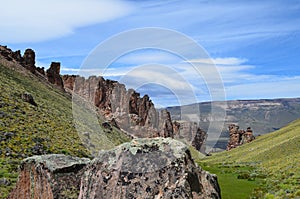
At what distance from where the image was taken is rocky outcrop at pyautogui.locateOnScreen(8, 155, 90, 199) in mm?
12445

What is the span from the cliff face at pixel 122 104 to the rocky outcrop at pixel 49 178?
123 meters

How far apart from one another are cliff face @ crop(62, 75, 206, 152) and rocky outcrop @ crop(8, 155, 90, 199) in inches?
4830

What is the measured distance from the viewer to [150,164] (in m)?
9.71

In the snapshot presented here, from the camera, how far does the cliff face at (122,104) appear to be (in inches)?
5487

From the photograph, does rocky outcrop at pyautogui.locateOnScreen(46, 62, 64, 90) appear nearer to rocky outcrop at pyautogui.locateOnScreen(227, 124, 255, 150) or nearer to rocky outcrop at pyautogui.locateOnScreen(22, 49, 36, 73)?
rocky outcrop at pyautogui.locateOnScreen(22, 49, 36, 73)

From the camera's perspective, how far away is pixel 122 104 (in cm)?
15088

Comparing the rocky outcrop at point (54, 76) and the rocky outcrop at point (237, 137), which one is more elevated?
the rocky outcrop at point (54, 76)

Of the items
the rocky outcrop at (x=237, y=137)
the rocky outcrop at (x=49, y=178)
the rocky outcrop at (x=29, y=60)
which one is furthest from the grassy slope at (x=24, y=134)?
the rocky outcrop at (x=237, y=137)

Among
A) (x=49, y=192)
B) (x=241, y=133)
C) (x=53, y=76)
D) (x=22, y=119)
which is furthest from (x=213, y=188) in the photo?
(x=241, y=133)

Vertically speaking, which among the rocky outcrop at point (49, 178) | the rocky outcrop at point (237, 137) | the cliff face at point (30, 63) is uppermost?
the cliff face at point (30, 63)

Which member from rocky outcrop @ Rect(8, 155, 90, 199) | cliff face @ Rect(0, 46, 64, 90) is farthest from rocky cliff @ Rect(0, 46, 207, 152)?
rocky outcrop @ Rect(8, 155, 90, 199)

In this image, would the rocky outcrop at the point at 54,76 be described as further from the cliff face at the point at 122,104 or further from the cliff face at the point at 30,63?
the cliff face at the point at 122,104

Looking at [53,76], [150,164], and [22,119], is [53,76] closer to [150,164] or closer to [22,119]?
[22,119]

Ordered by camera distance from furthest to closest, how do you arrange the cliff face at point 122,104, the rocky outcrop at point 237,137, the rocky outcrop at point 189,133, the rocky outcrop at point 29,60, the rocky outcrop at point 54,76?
the rocky outcrop at point 189,133 → the rocky outcrop at point 237,137 → the cliff face at point 122,104 → the rocky outcrop at point 54,76 → the rocky outcrop at point 29,60
